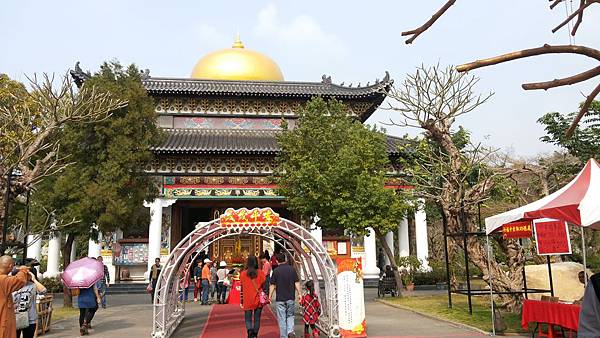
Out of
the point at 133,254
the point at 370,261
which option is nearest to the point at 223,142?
the point at 133,254

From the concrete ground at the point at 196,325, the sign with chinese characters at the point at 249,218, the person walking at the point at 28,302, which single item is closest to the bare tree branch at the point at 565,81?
the person walking at the point at 28,302

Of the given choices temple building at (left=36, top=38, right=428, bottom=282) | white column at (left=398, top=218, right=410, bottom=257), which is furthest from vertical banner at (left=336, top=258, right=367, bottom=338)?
white column at (left=398, top=218, right=410, bottom=257)

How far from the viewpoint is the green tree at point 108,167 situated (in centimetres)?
1382

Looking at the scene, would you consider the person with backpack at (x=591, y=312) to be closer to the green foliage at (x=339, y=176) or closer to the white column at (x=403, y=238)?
the green foliage at (x=339, y=176)

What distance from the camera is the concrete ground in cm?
981

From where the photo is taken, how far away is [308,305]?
883 centimetres

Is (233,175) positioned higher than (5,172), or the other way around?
(233,175)

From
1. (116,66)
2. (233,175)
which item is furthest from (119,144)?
(233,175)

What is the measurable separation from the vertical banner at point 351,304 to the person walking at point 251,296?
179 centimetres

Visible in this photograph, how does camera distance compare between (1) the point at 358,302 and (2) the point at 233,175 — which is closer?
(1) the point at 358,302

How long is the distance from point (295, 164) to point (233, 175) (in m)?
5.91

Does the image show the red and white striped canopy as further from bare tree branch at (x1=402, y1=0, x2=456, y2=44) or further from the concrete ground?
bare tree branch at (x1=402, y1=0, x2=456, y2=44)

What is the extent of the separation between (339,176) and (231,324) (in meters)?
5.90

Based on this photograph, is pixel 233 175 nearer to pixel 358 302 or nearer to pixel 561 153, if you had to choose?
pixel 358 302
